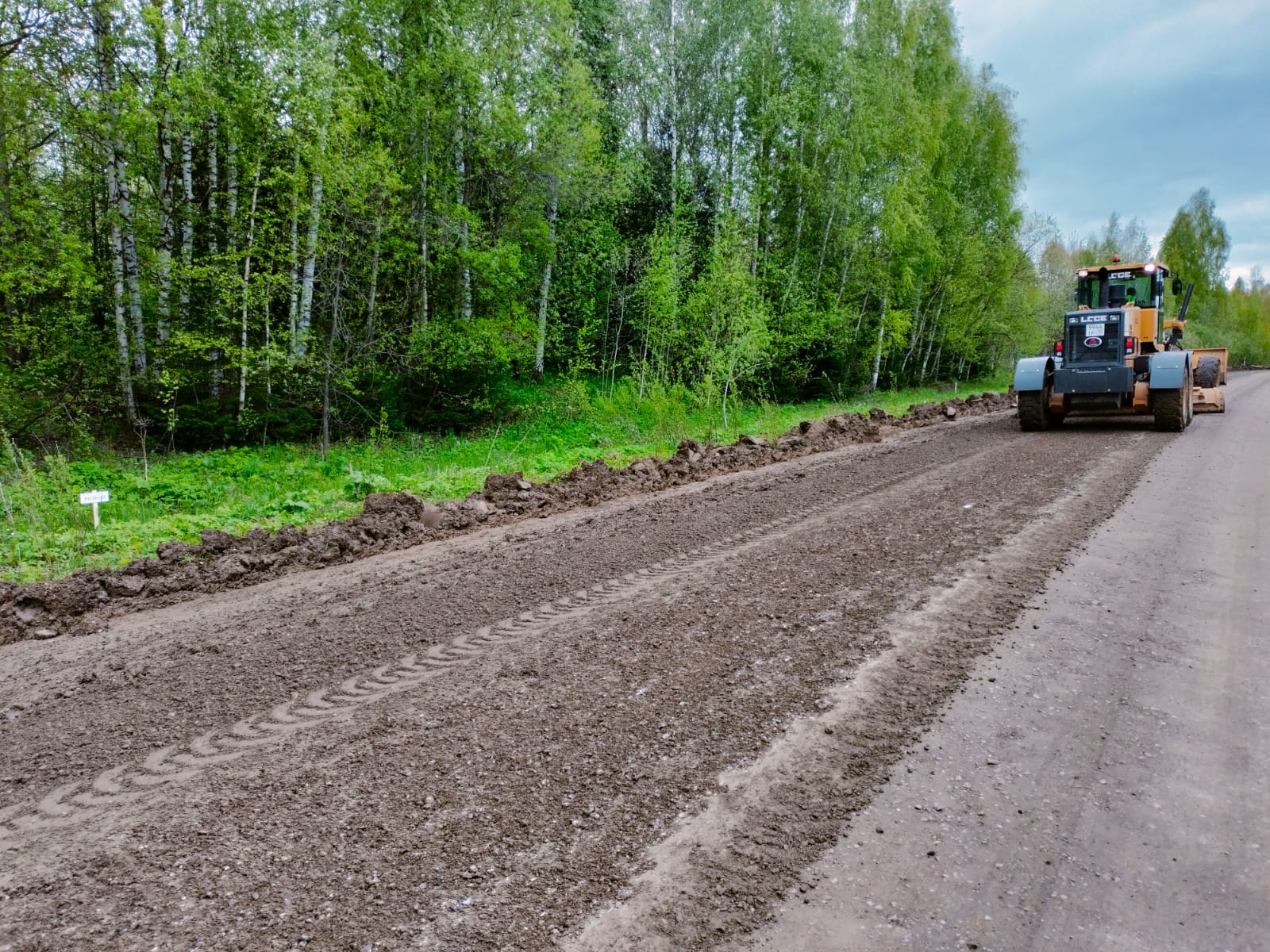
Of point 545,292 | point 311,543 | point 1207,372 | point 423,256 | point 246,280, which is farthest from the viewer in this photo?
point 545,292

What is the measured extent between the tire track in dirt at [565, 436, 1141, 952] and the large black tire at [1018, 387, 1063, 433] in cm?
902

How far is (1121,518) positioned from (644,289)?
1363cm

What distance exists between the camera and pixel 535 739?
3166 millimetres

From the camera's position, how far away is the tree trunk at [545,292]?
706 inches

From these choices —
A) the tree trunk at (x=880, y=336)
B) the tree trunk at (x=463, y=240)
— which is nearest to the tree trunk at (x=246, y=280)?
the tree trunk at (x=463, y=240)

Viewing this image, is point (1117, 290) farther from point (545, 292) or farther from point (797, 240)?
point (545, 292)

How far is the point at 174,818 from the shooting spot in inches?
107

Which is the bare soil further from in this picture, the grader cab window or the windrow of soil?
the grader cab window

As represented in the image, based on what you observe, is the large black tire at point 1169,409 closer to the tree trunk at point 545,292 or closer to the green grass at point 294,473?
the green grass at point 294,473

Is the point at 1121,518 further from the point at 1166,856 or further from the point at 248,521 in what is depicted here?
the point at 248,521

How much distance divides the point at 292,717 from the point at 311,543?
3161 millimetres

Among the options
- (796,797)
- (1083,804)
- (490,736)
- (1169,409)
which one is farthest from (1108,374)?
(490,736)

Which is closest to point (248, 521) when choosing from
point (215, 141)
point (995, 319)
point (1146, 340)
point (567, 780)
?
point (567, 780)

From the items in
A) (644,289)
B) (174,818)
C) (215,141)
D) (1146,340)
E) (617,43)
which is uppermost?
(617,43)
